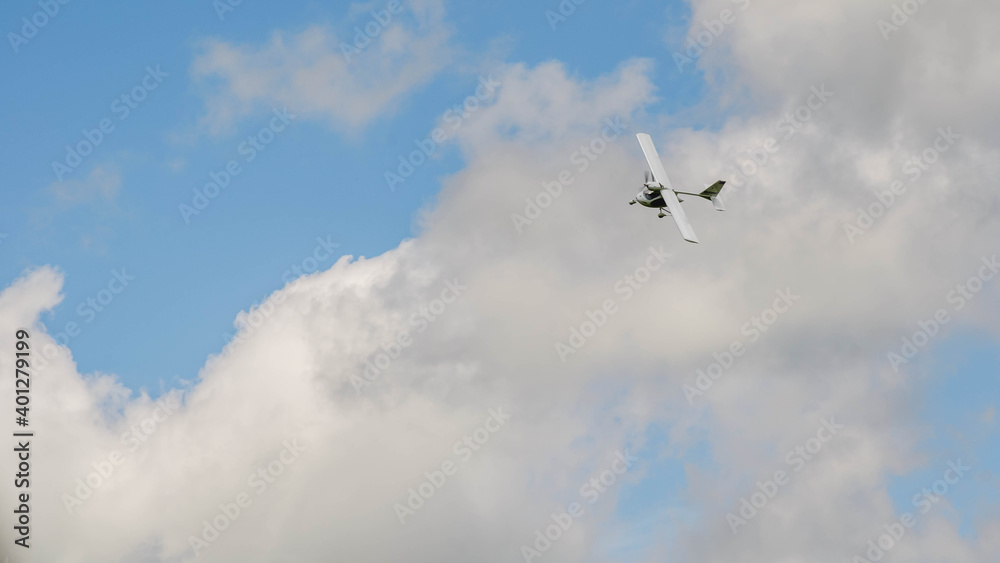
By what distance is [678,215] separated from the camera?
98.8 m

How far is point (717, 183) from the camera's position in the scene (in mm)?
104000

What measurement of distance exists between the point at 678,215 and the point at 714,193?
858 centimetres

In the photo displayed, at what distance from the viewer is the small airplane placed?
98.1 meters

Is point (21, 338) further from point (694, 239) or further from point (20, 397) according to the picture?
point (694, 239)

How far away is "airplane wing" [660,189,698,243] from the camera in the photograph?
96.8 meters

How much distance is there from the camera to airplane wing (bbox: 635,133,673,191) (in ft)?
339

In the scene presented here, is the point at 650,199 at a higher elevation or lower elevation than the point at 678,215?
higher

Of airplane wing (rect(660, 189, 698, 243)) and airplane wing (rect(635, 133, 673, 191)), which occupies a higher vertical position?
airplane wing (rect(635, 133, 673, 191))

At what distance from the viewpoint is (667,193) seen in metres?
100

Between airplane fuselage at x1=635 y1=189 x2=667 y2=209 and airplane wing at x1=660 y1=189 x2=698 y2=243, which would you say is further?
airplane fuselage at x1=635 y1=189 x2=667 y2=209

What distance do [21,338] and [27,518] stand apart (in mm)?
15063

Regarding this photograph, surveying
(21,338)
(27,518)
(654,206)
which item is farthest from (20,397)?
(654,206)

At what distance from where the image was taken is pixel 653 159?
4227 inches

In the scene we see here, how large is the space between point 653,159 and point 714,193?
8.30 m
